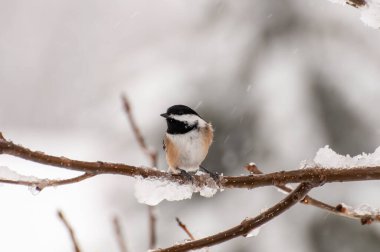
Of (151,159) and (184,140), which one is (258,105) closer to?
(184,140)

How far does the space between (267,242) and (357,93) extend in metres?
1.29

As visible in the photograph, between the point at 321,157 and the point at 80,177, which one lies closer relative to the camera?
the point at 80,177

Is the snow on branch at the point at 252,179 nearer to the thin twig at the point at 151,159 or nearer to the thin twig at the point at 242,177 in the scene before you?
the thin twig at the point at 242,177

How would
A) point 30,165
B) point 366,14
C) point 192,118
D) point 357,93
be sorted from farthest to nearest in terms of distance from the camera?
point 30,165
point 357,93
point 192,118
point 366,14

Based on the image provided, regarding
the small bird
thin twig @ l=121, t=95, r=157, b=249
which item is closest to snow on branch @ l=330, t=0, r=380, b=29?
thin twig @ l=121, t=95, r=157, b=249

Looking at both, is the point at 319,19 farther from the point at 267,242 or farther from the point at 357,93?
the point at 267,242

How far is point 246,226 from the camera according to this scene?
1218 mm

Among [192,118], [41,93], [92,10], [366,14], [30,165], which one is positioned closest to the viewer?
[366,14]

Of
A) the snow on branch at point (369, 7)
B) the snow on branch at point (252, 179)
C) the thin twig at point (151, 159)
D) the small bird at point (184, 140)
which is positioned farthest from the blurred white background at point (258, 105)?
the snow on branch at point (369, 7)

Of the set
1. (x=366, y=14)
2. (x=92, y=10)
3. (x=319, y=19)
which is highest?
(x=92, y=10)

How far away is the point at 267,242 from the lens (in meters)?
3.93

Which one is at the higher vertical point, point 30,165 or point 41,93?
point 41,93

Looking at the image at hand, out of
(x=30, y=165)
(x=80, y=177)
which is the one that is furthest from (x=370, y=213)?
(x=30, y=165)

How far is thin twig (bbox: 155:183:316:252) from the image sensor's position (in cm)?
117
